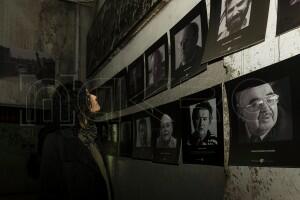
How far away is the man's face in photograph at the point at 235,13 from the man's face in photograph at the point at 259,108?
277 mm

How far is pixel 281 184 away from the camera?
1158 mm

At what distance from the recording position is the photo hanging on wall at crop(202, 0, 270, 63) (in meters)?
1.27

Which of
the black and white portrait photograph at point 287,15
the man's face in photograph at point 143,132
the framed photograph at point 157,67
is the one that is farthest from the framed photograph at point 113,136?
the black and white portrait photograph at point 287,15

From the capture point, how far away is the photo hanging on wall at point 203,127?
1553mm

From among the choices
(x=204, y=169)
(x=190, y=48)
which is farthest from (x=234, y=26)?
(x=204, y=169)

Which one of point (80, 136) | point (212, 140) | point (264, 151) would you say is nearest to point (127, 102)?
point (80, 136)

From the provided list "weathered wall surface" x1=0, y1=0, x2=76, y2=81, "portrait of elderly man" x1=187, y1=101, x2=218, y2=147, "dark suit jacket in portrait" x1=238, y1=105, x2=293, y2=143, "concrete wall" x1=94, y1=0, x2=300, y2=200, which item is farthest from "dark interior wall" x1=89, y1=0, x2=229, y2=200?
"weathered wall surface" x1=0, y1=0, x2=76, y2=81

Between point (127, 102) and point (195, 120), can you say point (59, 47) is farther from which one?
point (195, 120)

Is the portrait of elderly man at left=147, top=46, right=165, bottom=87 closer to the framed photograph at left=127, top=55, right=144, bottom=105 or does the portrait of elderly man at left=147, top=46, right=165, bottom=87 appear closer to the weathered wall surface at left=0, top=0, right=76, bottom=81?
the framed photograph at left=127, top=55, right=144, bottom=105

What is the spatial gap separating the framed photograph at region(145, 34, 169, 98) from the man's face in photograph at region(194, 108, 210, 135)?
405mm

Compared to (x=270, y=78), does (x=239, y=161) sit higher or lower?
lower

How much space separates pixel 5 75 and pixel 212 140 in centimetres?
356

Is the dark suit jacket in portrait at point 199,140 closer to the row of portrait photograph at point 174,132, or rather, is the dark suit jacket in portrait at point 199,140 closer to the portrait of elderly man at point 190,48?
the row of portrait photograph at point 174,132

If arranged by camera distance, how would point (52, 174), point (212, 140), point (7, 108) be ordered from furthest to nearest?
point (7, 108)
point (52, 174)
point (212, 140)
